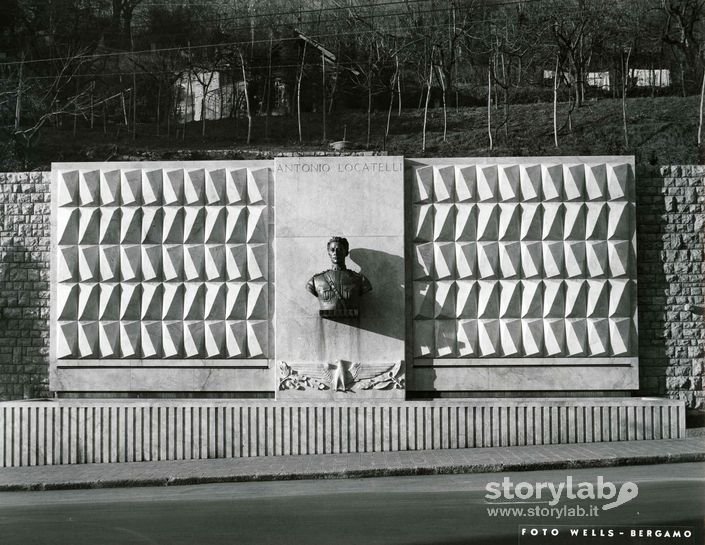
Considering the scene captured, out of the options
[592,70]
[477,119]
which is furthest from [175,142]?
[592,70]

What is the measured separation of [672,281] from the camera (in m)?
14.1

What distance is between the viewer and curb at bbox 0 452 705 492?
11.6m

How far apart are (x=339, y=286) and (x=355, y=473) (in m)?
2.93

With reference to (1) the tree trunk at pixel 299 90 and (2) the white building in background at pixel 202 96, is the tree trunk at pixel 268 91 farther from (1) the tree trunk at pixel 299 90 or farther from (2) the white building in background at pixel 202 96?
(2) the white building in background at pixel 202 96

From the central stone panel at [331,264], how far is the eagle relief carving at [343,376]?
2cm

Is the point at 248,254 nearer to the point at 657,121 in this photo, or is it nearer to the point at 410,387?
the point at 410,387

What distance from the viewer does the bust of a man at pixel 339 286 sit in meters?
13.2

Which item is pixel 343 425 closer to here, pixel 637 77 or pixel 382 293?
pixel 382 293

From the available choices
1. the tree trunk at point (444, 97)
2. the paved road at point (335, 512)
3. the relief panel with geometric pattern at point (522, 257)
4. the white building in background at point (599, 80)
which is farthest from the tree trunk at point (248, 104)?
the paved road at point (335, 512)

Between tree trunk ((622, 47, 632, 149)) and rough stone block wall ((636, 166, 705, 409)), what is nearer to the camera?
rough stone block wall ((636, 166, 705, 409))

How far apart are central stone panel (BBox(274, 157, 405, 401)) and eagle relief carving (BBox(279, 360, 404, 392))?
0.05 feet

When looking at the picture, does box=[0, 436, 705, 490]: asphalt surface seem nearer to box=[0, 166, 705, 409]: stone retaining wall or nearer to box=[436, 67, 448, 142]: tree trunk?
box=[0, 166, 705, 409]: stone retaining wall

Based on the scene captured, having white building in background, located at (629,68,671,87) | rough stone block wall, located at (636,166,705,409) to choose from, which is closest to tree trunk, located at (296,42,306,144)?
white building in background, located at (629,68,671,87)

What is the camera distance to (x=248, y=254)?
14.0m
